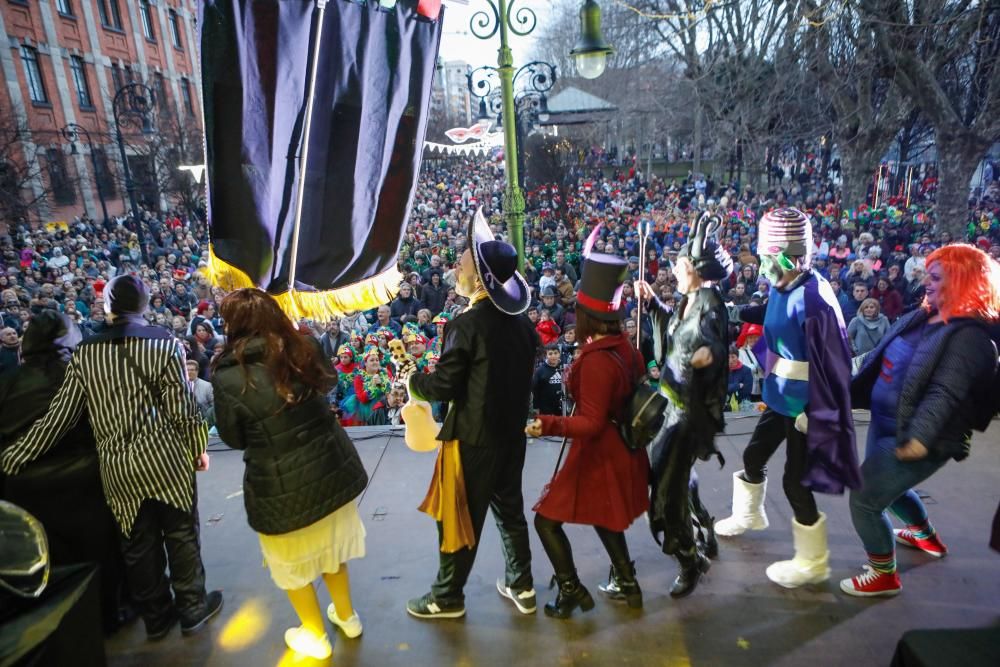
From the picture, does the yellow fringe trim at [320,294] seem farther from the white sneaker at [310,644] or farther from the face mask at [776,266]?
the face mask at [776,266]

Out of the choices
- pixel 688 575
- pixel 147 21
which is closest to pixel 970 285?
pixel 688 575

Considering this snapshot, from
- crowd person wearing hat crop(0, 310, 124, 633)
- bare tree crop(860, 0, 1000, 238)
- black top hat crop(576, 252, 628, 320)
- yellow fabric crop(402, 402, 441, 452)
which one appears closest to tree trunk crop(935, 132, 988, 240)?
bare tree crop(860, 0, 1000, 238)

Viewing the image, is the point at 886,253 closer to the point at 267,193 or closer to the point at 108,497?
the point at 267,193

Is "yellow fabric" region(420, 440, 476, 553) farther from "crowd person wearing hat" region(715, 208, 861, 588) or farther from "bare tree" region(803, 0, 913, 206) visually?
"bare tree" region(803, 0, 913, 206)

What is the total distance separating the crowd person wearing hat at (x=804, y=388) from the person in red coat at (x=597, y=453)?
0.76 meters

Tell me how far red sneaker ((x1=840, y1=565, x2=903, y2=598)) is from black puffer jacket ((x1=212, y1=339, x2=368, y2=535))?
246 centimetres

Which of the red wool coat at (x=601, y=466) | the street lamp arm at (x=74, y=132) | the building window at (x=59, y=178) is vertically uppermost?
the street lamp arm at (x=74, y=132)

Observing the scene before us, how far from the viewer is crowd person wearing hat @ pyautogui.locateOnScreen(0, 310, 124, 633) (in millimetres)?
2545

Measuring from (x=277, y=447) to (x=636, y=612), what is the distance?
1.84 m

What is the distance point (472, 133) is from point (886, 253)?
27.3 feet

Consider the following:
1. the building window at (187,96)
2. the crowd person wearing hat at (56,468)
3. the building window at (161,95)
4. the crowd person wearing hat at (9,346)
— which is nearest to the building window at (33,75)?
the building window at (161,95)

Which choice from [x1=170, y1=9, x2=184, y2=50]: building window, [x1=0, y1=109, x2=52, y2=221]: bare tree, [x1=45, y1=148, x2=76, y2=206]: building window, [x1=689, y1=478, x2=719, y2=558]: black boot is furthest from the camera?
[x1=170, y1=9, x2=184, y2=50]: building window

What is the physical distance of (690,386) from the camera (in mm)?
2705

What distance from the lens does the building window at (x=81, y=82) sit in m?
19.4
